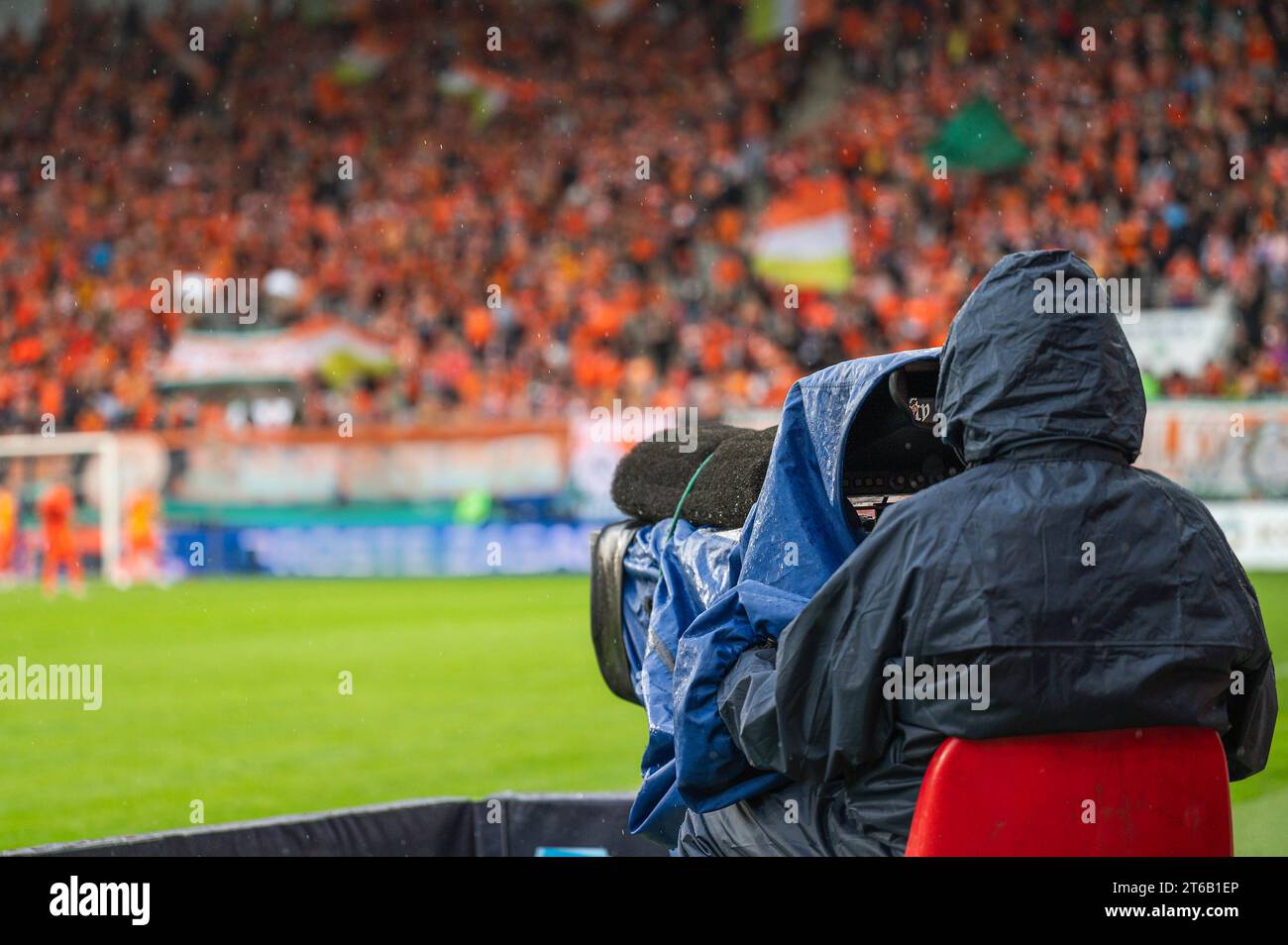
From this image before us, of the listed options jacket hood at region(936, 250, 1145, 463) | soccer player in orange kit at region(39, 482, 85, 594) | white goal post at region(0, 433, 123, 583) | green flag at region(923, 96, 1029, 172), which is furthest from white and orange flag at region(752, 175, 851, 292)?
jacket hood at region(936, 250, 1145, 463)

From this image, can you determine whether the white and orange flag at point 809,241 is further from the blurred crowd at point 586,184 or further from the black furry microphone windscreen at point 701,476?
the black furry microphone windscreen at point 701,476

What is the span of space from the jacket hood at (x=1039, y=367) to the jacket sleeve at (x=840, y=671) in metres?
0.24

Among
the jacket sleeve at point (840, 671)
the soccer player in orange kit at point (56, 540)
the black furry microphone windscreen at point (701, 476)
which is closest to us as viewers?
the jacket sleeve at point (840, 671)

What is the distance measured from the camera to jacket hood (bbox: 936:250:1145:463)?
94.5 inches

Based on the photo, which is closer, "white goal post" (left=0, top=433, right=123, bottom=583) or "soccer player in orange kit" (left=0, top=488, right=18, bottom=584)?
"soccer player in orange kit" (left=0, top=488, right=18, bottom=584)

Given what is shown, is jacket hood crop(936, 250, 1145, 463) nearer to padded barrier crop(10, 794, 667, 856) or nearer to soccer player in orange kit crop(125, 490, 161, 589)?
padded barrier crop(10, 794, 667, 856)

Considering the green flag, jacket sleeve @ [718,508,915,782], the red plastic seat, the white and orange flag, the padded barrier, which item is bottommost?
the padded barrier

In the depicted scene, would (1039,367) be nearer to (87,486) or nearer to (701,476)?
(701,476)

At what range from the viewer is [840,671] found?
Result: 2.44 metres

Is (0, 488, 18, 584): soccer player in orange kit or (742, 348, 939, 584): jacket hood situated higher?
(742, 348, 939, 584): jacket hood

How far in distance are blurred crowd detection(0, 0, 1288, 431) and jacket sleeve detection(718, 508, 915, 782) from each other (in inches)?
599

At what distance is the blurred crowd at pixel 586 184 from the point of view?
759 inches

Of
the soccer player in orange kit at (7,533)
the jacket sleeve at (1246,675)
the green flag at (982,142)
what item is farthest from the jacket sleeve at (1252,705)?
the green flag at (982,142)

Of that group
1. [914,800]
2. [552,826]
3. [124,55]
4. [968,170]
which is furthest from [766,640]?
Result: [124,55]
